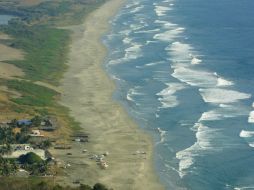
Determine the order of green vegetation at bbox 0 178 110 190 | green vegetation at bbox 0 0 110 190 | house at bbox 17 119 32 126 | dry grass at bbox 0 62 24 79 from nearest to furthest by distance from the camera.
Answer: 1. green vegetation at bbox 0 178 110 190
2. green vegetation at bbox 0 0 110 190
3. house at bbox 17 119 32 126
4. dry grass at bbox 0 62 24 79

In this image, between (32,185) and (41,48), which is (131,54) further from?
(32,185)

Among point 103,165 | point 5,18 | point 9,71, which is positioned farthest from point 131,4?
point 103,165

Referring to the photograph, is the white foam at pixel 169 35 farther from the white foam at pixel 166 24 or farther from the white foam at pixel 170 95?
the white foam at pixel 170 95

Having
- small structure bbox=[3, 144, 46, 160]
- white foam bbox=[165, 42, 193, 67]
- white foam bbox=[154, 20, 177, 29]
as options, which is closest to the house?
small structure bbox=[3, 144, 46, 160]

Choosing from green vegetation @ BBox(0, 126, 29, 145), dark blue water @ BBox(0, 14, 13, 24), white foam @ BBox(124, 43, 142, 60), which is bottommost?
dark blue water @ BBox(0, 14, 13, 24)

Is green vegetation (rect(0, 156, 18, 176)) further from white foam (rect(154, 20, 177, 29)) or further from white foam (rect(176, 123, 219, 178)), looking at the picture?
white foam (rect(154, 20, 177, 29))

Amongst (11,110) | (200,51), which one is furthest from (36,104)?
(200,51)

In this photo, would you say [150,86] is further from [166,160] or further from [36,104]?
[166,160]
